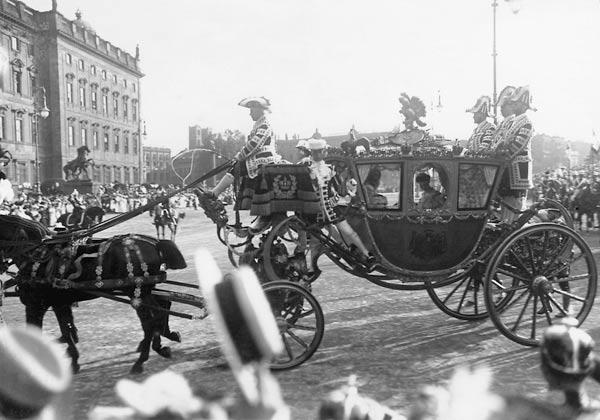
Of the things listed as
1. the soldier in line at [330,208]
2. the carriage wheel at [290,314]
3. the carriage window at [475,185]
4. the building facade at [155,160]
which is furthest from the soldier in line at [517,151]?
the building facade at [155,160]

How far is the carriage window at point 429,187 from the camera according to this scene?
535 cm

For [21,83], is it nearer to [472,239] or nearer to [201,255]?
[472,239]

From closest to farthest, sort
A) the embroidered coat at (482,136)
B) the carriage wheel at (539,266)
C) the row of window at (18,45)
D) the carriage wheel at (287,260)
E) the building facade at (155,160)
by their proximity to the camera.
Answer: the carriage wheel at (539,266)
the carriage wheel at (287,260)
the embroidered coat at (482,136)
the row of window at (18,45)
the building facade at (155,160)

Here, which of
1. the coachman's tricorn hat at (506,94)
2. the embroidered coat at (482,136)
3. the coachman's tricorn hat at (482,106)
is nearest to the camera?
the coachman's tricorn hat at (506,94)

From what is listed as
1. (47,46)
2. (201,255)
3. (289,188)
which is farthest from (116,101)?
(201,255)

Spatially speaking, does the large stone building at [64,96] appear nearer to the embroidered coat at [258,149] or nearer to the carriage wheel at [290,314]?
the embroidered coat at [258,149]

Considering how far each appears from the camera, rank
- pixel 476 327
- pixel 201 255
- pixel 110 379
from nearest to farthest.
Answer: pixel 201 255
pixel 110 379
pixel 476 327

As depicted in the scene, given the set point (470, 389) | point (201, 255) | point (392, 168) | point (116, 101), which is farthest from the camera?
point (116, 101)

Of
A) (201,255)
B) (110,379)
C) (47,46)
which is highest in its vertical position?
(47,46)

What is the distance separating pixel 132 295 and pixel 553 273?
370cm

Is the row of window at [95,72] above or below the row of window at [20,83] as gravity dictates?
above

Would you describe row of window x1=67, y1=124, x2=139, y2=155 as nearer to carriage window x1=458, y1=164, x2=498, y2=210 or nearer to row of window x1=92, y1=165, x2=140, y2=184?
row of window x1=92, y1=165, x2=140, y2=184

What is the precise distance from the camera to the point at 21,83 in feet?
141

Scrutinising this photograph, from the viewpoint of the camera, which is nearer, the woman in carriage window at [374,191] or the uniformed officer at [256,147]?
the woman in carriage window at [374,191]
